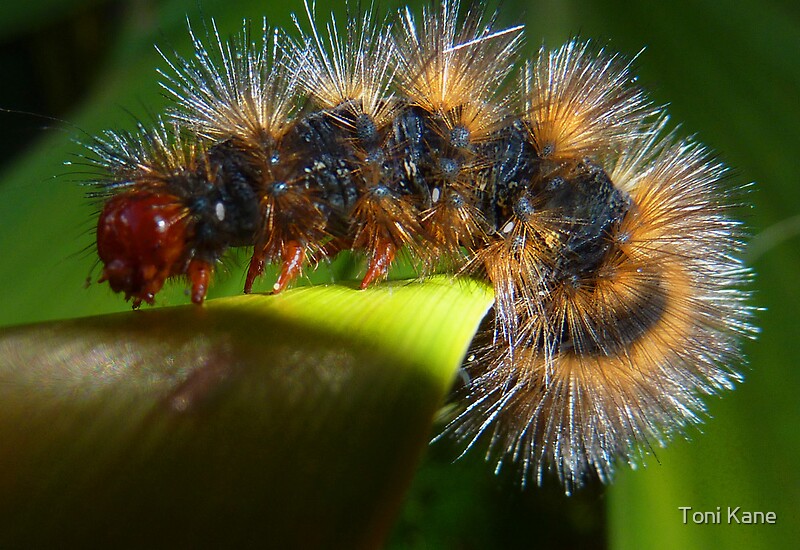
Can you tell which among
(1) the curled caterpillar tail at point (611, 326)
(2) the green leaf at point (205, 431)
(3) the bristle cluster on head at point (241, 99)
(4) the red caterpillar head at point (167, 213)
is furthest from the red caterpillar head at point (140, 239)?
→ (1) the curled caterpillar tail at point (611, 326)

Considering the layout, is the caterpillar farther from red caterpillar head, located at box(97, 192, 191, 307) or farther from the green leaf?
the green leaf

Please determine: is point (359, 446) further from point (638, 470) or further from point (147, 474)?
point (638, 470)

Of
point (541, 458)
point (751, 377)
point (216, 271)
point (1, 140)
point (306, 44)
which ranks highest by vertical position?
point (1, 140)

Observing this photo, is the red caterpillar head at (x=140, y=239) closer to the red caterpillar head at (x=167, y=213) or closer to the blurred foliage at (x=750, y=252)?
the red caterpillar head at (x=167, y=213)

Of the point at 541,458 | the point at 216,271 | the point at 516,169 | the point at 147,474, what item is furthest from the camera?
the point at 541,458

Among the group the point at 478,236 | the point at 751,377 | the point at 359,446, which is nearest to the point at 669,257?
the point at 751,377

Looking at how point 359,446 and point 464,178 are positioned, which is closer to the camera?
point 359,446
